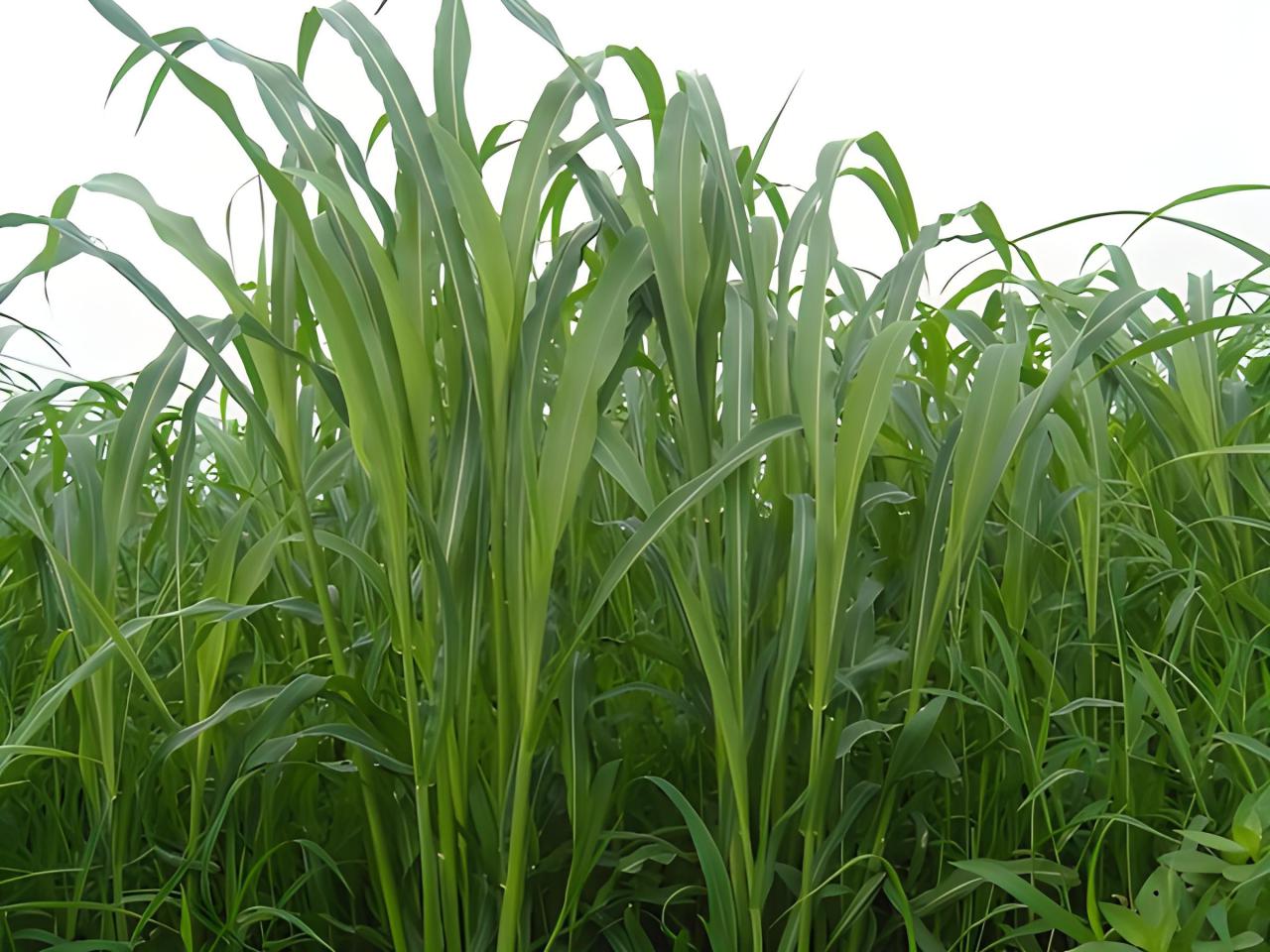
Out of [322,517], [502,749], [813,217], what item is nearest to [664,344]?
[813,217]

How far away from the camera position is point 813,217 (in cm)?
60

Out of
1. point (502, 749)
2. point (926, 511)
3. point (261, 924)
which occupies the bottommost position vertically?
point (261, 924)

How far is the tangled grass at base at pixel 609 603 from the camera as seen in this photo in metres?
0.52

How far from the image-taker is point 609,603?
73cm

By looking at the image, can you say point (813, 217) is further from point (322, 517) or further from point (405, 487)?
point (322, 517)

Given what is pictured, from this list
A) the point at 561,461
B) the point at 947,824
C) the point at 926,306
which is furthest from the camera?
the point at 926,306

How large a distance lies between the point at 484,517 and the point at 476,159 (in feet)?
0.62

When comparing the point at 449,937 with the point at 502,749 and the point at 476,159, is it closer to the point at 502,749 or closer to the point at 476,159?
the point at 502,749

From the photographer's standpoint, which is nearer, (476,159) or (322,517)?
(476,159)

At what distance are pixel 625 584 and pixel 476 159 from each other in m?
0.29

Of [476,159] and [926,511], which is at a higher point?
[476,159]

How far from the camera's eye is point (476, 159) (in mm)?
569

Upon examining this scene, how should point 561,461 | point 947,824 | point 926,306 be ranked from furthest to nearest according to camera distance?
point 926,306, point 947,824, point 561,461

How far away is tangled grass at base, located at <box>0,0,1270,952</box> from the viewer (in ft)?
1.70
